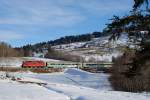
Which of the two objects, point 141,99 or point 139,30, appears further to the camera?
point 141,99

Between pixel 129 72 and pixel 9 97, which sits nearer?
pixel 129 72

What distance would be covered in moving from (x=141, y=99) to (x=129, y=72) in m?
1.68

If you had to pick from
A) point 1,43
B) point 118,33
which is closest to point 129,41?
point 118,33

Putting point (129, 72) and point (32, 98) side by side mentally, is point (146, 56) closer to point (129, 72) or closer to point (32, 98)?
point (129, 72)

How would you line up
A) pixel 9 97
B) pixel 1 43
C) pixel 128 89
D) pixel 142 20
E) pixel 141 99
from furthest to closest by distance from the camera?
pixel 1 43 → pixel 128 89 → pixel 9 97 → pixel 141 99 → pixel 142 20

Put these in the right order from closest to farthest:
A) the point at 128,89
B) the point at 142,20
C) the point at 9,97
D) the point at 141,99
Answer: the point at 142,20, the point at 141,99, the point at 9,97, the point at 128,89

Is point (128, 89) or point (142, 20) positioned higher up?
point (142, 20)

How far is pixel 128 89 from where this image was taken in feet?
97.1

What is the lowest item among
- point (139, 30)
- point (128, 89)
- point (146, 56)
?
point (128, 89)

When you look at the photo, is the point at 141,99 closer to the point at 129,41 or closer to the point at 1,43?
the point at 129,41

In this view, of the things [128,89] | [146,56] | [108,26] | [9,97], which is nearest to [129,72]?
[146,56]

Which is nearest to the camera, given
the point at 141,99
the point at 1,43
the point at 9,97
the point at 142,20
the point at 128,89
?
the point at 142,20

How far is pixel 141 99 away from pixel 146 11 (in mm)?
3449

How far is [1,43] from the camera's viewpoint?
160875mm
